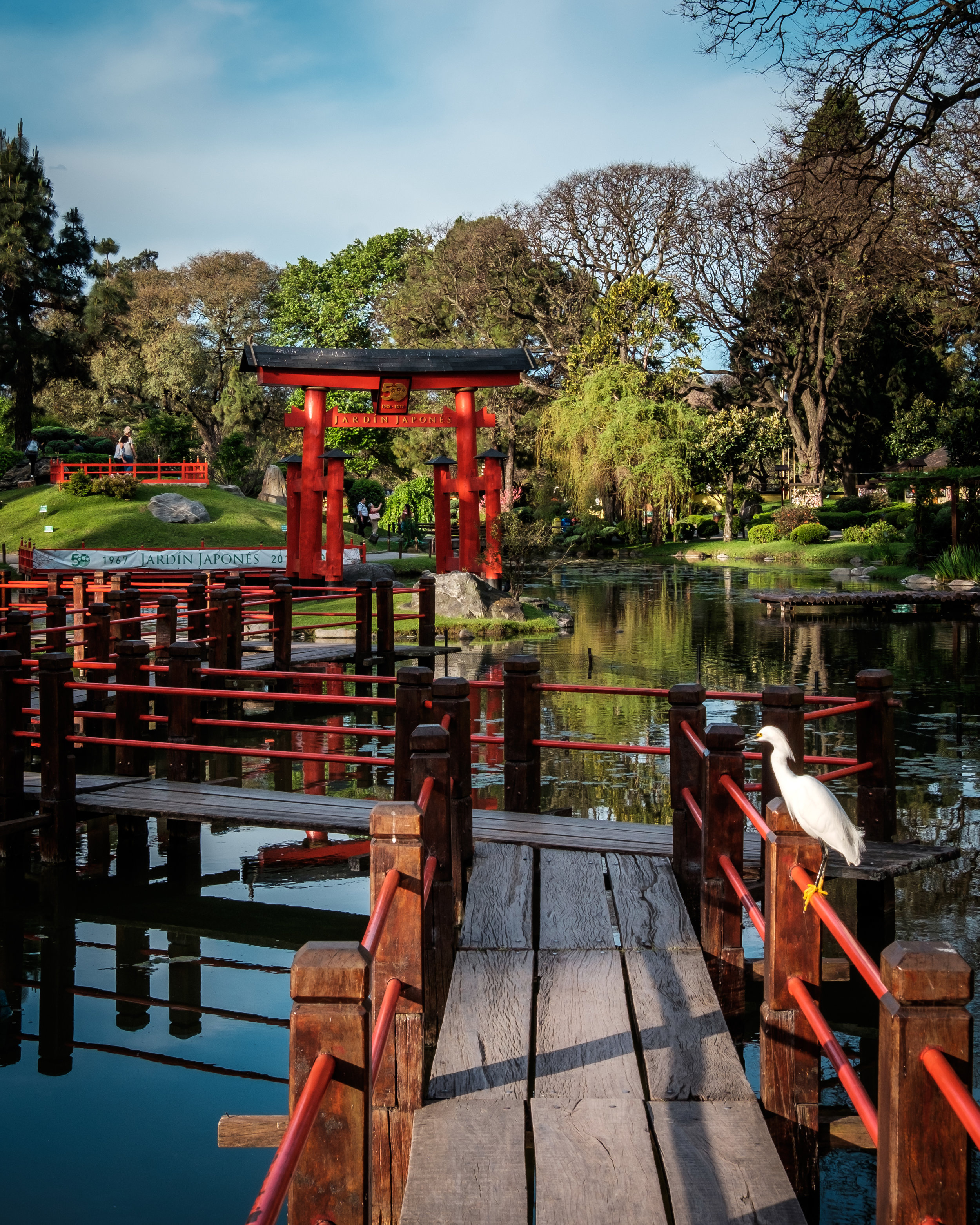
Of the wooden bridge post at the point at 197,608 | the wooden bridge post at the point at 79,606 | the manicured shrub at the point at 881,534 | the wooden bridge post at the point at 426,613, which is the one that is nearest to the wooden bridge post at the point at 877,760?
the wooden bridge post at the point at 79,606

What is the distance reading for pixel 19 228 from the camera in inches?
1738

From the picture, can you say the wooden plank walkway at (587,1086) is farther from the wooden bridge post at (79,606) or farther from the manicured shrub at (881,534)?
the manicured shrub at (881,534)

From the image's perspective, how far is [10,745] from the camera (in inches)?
320

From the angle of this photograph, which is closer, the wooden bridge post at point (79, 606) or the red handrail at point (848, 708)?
the red handrail at point (848, 708)

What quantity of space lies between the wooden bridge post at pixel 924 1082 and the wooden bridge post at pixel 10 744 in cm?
710

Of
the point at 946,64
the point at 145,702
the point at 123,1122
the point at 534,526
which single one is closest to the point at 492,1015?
the point at 123,1122

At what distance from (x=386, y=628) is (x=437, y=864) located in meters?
12.3

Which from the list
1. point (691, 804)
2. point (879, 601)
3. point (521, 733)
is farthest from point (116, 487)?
point (691, 804)

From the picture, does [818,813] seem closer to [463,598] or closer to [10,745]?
[10,745]

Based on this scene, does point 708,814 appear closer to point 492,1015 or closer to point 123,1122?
point 492,1015

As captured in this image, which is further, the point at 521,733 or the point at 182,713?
the point at 182,713

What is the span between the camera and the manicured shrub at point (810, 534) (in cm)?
4419

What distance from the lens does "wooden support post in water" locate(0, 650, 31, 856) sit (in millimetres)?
A: 8062

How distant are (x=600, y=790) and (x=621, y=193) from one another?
42.9 metres
